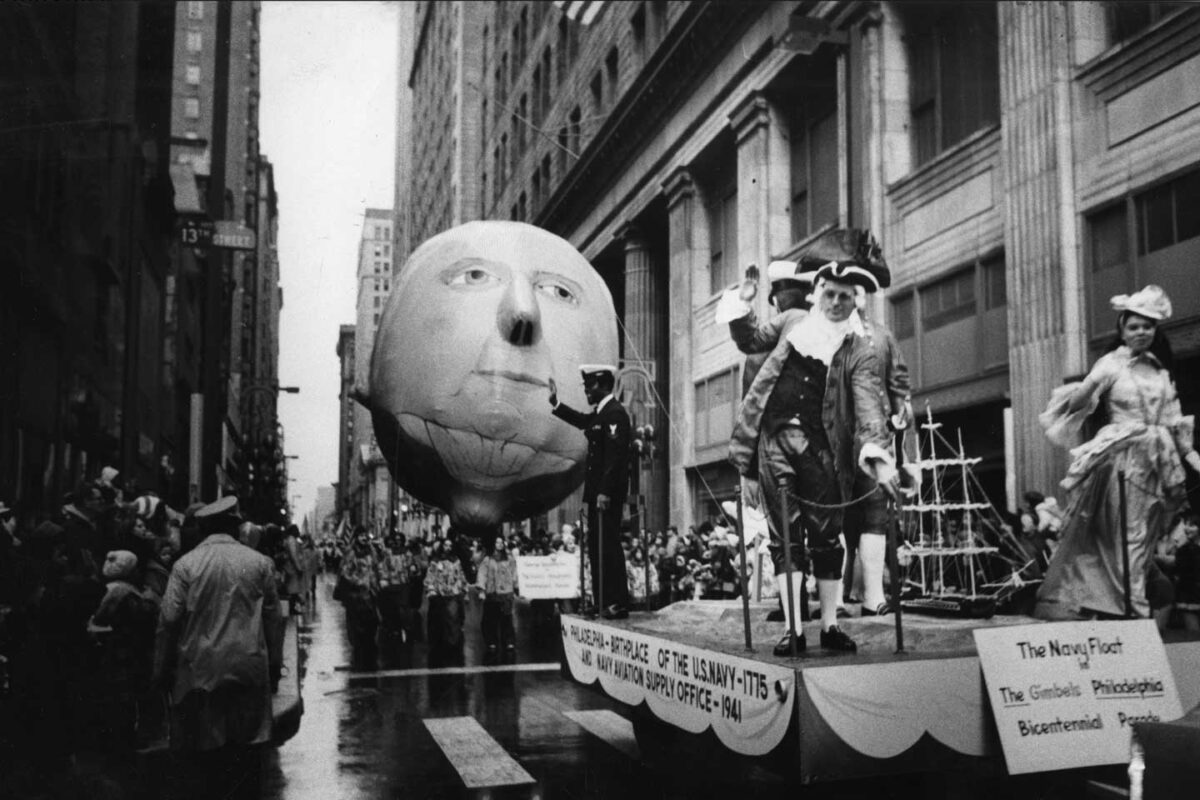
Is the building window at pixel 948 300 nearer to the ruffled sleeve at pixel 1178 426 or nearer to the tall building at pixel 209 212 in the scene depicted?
the ruffled sleeve at pixel 1178 426

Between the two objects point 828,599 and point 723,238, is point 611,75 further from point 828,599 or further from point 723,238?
point 828,599

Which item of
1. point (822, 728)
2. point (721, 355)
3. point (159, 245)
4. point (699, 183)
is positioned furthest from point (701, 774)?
point (159, 245)

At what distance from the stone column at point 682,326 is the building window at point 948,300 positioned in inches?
410

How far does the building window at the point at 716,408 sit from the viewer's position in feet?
84.1

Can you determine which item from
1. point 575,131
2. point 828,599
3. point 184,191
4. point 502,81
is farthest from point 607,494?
point 502,81

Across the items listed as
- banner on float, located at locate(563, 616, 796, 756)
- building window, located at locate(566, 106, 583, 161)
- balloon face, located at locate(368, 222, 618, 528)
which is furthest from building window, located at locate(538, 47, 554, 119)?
banner on float, located at locate(563, 616, 796, 756)

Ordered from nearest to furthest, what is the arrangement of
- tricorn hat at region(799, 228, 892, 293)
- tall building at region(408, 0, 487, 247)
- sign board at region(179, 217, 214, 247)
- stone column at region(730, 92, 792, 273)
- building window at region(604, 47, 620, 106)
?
tricorn hat at region(799, 228, 892, 293) < stone column at region(730, 92, 792, 273) < sign board at region(179, 217, 214, 247) < building window at region(604, 47, 620, 106) < tall building at region(408, 0, 487, 247)

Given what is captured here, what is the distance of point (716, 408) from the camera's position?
26.7m

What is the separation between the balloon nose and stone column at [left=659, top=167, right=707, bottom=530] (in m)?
9.82

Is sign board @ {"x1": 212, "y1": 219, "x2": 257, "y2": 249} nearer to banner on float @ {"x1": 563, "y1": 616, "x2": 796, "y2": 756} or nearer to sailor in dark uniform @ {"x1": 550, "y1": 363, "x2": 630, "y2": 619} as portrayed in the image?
sailor in dark uniform @ {"x1": 550, "y1": 363, "x2": 630, "y2": 619}

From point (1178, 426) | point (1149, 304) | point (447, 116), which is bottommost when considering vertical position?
point (1178, 426)

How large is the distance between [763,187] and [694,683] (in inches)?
752

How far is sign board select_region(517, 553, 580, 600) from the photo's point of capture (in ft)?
61.4

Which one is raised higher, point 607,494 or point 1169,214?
point 1169,214
